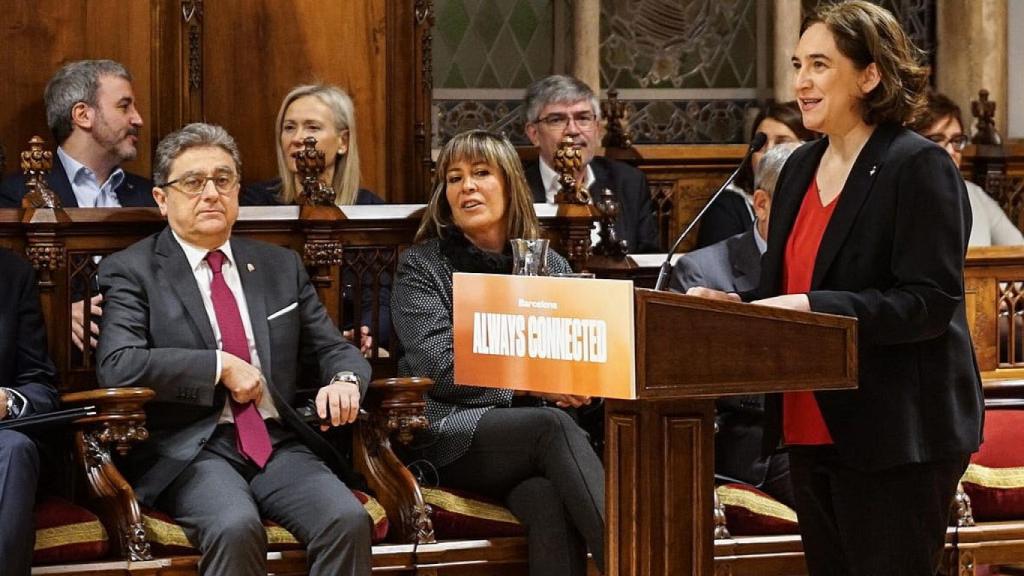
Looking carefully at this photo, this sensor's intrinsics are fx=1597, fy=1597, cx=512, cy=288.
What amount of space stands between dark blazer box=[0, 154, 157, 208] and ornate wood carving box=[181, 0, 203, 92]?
49 centimetres

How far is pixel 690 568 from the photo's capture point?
233 centimetres

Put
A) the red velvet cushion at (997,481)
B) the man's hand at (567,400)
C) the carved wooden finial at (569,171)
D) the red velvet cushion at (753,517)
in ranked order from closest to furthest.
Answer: the man's hand at (567,400)
the red velvet cushion at (753,517)
the red velvet cushion at (997,481)
the carved wooden finial at (569,171)

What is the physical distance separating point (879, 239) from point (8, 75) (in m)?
3.21

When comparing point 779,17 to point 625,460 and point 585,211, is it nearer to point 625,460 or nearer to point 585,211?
point 585,211

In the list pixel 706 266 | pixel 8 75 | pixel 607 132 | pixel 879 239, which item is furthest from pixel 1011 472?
pixel 8 75

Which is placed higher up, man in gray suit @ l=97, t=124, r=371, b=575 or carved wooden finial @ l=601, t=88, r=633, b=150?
carved wooden finial @ l=601, t=88, r=633, b=150

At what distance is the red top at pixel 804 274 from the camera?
101 inches

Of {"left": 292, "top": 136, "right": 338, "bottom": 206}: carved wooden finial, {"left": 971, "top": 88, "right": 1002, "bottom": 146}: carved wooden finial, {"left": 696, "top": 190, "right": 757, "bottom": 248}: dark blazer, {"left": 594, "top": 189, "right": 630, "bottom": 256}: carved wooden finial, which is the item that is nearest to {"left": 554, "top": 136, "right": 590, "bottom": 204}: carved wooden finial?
{"left": 594, "top": 189, "right": 630, "bottom": 256}: carved wooden finial

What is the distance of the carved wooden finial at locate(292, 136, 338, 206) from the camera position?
3.90 m

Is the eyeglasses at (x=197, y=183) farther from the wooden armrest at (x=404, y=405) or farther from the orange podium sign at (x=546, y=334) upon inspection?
the orange podium sign at (x=546, y=334)

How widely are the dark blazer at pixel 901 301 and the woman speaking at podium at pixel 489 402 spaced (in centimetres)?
107

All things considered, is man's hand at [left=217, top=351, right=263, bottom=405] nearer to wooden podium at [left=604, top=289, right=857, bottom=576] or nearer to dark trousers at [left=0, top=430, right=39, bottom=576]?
dark trousers at [left=0, top=430, right=39, bottom=576]

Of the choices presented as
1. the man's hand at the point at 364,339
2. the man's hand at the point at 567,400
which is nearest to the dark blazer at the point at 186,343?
the man's hand at the point at 364,339

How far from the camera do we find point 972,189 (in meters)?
5.28
